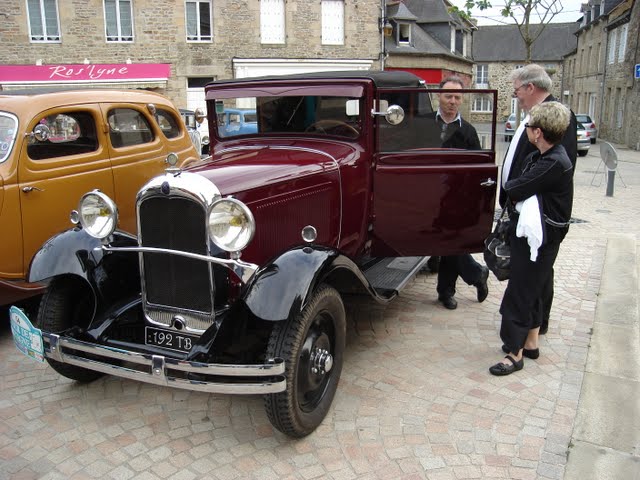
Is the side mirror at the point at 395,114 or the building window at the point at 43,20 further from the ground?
the building window at the point at 43,20

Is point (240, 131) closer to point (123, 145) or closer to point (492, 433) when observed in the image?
point (123, 145)

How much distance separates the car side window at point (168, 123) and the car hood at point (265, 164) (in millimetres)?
2226

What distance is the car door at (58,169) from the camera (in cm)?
456

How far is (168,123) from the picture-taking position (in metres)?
6.49

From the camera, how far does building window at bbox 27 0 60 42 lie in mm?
19234

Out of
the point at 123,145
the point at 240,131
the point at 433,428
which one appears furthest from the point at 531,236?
the point at 123,145

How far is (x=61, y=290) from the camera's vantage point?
3.52 metres

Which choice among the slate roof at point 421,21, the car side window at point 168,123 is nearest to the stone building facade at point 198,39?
the slate roof at point 421,21

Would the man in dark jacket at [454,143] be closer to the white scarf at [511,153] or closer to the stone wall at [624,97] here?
the white scarf at [511,153]

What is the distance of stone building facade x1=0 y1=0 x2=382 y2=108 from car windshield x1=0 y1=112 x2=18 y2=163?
1676 centimetres

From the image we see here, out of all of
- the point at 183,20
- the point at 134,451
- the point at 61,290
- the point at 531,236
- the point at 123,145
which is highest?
the point at 183,20

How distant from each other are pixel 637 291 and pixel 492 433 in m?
3.21

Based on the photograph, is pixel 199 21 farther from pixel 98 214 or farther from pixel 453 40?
pixel 98 214

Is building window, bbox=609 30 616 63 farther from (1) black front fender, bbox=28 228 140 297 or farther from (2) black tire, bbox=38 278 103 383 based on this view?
(2) black tire, bbox=38 278 103 383
